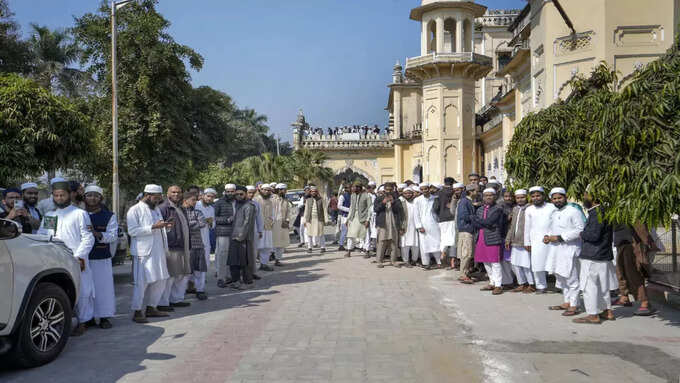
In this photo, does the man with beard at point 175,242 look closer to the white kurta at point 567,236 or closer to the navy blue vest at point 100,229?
the navy blue vest at point 100,229

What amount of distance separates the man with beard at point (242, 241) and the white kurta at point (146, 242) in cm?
255

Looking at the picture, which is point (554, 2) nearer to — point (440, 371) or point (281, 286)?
point (281, 286)

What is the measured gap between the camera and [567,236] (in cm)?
802

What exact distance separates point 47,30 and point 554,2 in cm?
2768

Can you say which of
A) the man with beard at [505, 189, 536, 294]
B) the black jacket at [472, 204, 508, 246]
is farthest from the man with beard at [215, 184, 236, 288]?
the man with beard at [505, 189, 536, 294]

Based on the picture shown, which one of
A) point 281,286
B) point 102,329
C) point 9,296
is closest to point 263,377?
point 9,296

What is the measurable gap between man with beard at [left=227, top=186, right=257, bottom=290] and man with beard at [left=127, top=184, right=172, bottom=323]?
244cm

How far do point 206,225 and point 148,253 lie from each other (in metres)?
2.70

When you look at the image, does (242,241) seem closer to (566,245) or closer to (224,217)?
(224,217)

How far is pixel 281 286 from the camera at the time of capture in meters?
10.9

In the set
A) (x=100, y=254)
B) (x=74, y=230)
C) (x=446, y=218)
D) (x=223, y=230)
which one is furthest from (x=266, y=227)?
(x=74, y=230)

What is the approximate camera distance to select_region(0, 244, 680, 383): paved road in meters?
5.32

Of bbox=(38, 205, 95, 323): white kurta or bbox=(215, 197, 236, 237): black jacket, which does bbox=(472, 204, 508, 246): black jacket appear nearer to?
bbox=(215, 197, 236, 237): black jacket

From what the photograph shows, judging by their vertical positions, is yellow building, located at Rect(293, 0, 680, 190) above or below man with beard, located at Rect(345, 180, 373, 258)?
above
